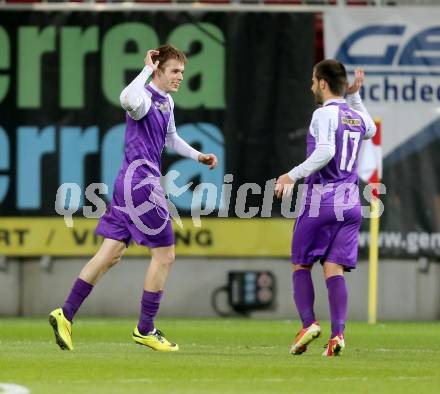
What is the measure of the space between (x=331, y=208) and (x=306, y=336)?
88 centimetres

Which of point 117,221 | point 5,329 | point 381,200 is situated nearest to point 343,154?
point 117,221

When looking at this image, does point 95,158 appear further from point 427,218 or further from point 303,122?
point 427,218

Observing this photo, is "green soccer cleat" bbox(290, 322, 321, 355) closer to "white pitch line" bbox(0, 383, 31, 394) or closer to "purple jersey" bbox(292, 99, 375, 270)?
"purple jersey" bbox(292, 99, 375, 270)

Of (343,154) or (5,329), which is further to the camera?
(5,329)

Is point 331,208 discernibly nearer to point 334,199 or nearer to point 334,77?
point 334,199

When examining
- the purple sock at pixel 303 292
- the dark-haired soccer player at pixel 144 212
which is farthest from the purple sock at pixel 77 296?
the purple sock at pixel 303 292

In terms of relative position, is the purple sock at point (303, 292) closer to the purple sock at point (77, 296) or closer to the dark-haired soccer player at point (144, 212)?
the dark-haired soccer player at point (144, 212)

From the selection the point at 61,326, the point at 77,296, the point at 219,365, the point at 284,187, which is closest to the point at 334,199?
the point at 284,187

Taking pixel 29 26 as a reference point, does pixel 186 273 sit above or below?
below

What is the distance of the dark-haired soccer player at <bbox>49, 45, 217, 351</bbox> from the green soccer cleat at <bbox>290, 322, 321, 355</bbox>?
89 centimetres

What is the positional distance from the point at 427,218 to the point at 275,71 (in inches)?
90.6

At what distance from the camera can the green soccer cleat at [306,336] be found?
1012 cm

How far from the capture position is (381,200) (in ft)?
54.5

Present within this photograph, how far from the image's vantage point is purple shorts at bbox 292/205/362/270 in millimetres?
10312
